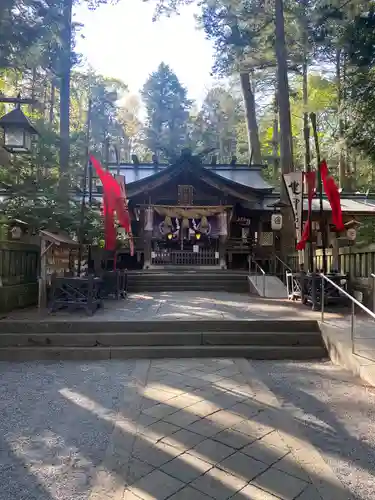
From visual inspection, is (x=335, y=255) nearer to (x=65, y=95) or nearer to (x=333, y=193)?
(x=333, y=193)

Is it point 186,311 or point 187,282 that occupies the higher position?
point 187,282

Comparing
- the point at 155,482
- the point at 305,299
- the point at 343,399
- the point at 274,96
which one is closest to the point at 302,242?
the point at 305,299

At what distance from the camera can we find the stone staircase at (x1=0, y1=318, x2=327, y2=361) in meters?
5.56

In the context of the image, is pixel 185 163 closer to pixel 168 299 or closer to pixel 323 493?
pixel 168 299

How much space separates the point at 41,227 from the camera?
31.2 ft

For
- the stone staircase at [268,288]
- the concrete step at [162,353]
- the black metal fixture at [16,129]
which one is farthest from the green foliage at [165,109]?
the concrete step at [162,353]

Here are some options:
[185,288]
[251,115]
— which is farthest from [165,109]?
[185,288]

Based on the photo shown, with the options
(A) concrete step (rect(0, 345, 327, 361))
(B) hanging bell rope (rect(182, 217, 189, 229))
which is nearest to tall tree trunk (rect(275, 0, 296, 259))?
(B) hanging bell rope (rect(182, 217, 189, 229))

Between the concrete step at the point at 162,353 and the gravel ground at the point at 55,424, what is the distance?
244 mm

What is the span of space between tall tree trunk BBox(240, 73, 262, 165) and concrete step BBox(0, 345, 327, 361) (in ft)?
56.6

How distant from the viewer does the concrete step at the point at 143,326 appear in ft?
20.1

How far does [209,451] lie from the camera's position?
9.20 feet

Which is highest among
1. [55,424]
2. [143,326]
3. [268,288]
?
[268,288]

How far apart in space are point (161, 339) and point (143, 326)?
0.47 metres
